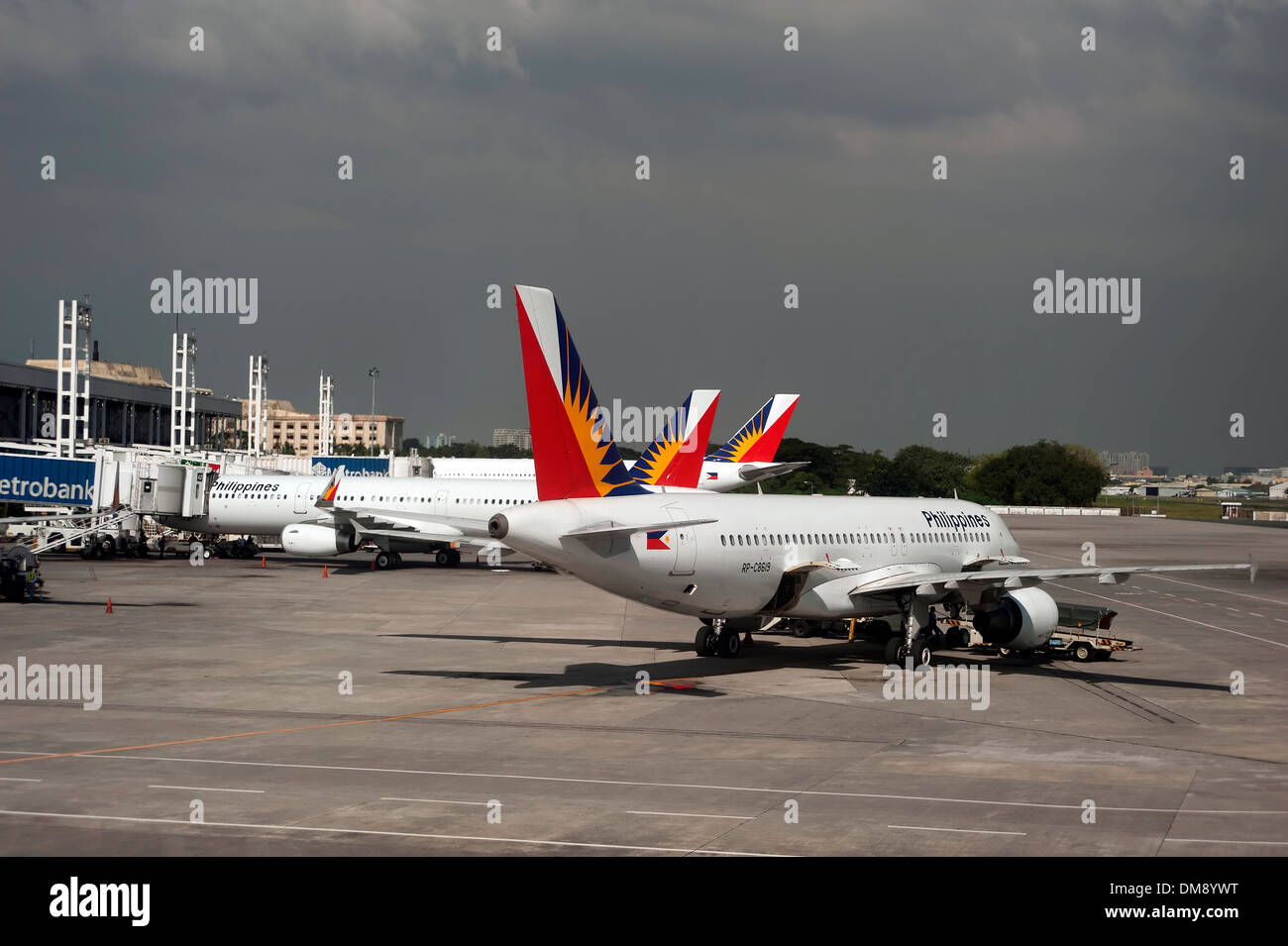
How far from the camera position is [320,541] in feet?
202

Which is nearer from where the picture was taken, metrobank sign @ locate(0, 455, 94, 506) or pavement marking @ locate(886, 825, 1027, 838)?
pavement marking @ locate(886, 825, 1027, 838)

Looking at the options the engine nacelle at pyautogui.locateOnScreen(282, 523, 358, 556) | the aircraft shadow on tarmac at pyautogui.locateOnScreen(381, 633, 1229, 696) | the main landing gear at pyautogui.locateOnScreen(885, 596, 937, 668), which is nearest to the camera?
the aircraft shadow on tarmac at pyautogui.locateOnScreen(381, 633, 1229, 696)

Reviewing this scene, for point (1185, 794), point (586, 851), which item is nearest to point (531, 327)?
point (586, 851)

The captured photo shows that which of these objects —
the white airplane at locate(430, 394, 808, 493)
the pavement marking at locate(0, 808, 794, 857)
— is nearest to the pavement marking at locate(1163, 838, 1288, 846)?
the pavement marking at locate(0, 808, 794, 857)

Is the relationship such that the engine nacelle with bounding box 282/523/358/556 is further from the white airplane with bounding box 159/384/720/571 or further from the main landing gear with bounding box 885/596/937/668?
the main landing gear with bounding box 885/596/937/668

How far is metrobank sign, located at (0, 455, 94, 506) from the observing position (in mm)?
61781

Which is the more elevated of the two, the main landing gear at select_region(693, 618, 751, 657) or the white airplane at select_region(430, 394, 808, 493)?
the white airplane at select_region(430, 394, 808, 493)

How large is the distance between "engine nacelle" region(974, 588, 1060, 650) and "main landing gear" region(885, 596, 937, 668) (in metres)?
2.11

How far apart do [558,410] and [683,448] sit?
1860cm

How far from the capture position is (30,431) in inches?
4980

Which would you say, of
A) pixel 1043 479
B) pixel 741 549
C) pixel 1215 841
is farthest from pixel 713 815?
pixel 1043 479

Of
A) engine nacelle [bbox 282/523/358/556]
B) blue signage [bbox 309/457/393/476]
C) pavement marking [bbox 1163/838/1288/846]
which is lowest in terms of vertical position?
pavement marking [bbox 1163/838/1288/846]

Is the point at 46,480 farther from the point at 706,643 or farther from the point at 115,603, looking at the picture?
the point at 706,643
